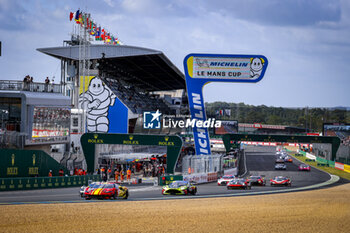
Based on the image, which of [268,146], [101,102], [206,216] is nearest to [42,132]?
[101,102]

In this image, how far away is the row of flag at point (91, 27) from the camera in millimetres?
52747

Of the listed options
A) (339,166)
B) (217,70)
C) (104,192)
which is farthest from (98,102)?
Result: (104,192)

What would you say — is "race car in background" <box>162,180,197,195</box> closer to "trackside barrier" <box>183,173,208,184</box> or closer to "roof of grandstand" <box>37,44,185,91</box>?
"trackside barrier" <box>183,173,208,184</box>

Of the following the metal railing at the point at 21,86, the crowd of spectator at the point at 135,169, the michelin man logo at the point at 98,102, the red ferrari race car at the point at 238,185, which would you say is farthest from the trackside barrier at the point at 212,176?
the michelin man logo at the point at 98,102

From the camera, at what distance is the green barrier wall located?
31.4 metres

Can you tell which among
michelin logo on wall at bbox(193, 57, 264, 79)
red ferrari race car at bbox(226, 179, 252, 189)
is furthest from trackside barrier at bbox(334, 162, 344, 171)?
red ferrari race car at bbox(226, 179, 252, 189)

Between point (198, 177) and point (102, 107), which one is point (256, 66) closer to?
point (198, 177)

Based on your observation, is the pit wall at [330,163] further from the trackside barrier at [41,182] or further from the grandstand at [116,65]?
the trackside barrier at [41,182]

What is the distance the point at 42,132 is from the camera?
43.6 metres

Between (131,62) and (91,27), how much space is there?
406 inches

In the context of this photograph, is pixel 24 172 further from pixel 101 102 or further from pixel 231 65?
pixel 101 102

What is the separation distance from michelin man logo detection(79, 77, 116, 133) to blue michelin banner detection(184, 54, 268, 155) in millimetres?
18105

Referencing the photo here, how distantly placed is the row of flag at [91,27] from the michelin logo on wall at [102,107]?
733 cm

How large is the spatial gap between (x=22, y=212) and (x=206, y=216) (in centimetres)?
696
